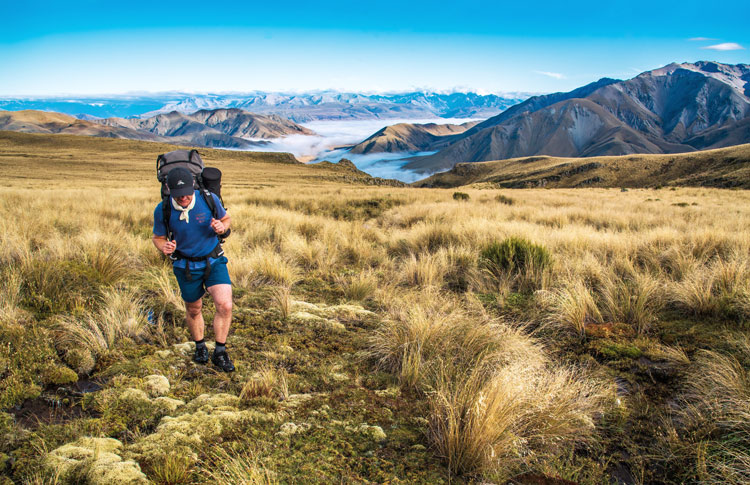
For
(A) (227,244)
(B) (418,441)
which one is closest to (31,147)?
(A) (227,244)

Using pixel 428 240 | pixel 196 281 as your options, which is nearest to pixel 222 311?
pixel 196 281

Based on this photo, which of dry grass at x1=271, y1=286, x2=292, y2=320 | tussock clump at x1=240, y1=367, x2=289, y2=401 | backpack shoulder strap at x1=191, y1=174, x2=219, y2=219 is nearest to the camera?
tussock clump at x1=240, y1=367, x2=289, y2=401

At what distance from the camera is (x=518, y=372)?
2.53 m

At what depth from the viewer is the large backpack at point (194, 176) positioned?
328cm

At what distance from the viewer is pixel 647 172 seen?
72.9 meters

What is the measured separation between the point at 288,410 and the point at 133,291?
280 centimetres

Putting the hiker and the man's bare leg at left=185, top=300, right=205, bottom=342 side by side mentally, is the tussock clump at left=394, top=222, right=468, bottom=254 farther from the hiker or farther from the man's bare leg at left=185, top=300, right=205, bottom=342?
the man's bare leg at left=185, top=300, right=205, bottom=342

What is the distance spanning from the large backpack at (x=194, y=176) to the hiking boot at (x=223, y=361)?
44.8 inches

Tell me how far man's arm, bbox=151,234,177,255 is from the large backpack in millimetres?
83

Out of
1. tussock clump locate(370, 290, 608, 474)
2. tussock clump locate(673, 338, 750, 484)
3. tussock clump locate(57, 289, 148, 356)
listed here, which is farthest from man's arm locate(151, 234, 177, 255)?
tussock clump locate(673, 338, 750, 484)

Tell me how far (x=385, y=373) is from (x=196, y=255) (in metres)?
2.09

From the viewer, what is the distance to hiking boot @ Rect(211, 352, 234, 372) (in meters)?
Result: 3.00

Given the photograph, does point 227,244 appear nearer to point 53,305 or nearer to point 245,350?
point 53,305

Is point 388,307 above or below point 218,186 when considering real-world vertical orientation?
below
